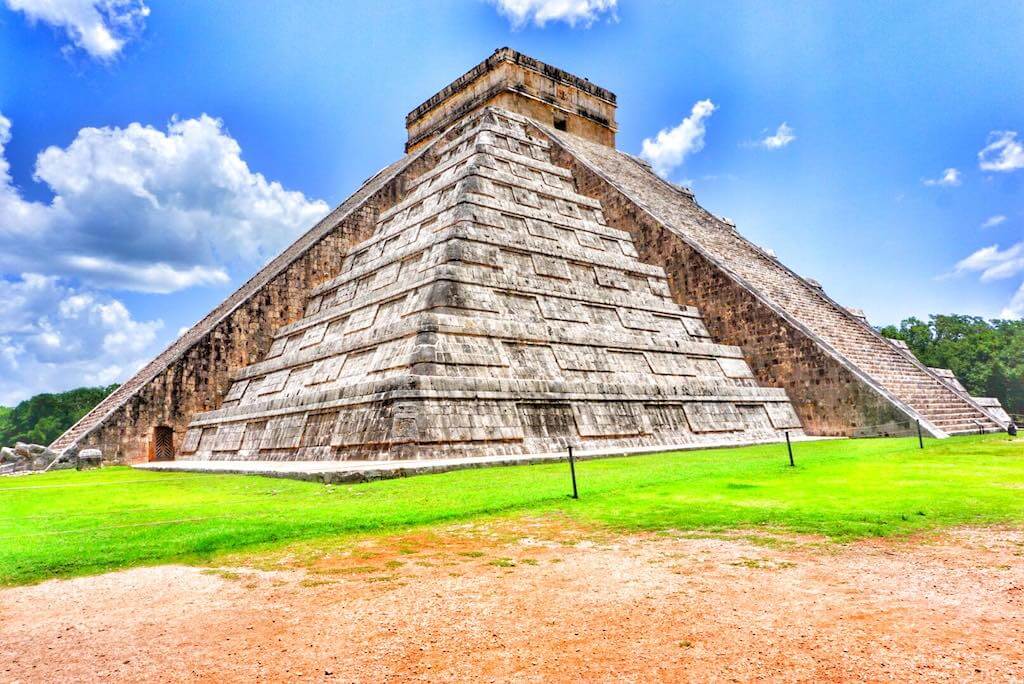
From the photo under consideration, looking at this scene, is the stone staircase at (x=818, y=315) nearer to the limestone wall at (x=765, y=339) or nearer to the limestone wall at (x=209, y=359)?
the limestone wall at (x=765, y=339)

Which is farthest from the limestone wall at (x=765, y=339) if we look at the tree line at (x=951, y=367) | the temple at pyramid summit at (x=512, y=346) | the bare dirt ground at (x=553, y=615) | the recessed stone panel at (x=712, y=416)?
the tree line at (x=951, y=367)

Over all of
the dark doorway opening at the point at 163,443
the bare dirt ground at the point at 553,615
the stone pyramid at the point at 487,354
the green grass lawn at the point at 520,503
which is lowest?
the bare dirt ground at the point at 553,615

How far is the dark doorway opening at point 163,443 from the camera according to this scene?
→ 52.7ft

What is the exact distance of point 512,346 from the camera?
41.1 ft

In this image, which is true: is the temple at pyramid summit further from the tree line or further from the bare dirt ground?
the tree line

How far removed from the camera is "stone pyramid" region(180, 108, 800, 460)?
10.8 metres

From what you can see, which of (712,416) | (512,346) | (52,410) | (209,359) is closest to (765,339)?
(712,416)

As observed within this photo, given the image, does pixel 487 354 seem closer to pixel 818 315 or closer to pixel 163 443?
pixel 163 443

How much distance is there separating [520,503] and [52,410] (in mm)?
48932

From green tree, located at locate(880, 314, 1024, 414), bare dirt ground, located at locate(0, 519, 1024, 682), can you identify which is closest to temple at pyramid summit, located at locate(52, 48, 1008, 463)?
bare dirt ground, located at locate(0, 519, 1024, 682)

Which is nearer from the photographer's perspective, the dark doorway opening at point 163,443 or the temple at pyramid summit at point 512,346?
the temple at pyramid summit at point 512,346

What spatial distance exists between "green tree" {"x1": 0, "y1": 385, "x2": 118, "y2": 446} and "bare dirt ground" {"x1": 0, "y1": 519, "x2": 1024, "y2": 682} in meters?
45.5

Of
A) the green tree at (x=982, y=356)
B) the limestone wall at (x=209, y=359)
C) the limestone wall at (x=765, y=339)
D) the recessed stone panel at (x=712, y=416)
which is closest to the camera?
the recessed stone panel at (x=712, y=416)

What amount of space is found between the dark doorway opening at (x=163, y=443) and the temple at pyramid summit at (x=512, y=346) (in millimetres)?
51
